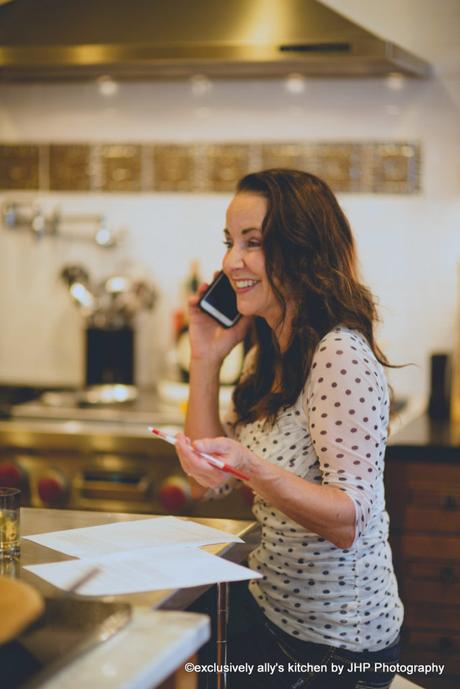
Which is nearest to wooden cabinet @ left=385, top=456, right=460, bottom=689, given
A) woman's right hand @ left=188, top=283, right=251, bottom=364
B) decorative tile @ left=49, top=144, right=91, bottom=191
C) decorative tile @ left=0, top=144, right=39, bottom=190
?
woman's right hand @ left=188, top=283, right=251, bottom=364

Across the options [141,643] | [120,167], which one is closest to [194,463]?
[141,643]

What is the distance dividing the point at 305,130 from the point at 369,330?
1.71m

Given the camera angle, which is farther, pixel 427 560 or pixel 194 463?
pixel 427 560

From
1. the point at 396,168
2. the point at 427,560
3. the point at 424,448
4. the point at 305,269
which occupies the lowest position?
the point at 427,560

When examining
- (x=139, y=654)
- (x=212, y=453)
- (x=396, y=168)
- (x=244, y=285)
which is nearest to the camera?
(x=139, y=654)

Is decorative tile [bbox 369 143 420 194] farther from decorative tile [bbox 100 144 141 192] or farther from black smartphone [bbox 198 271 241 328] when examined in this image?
black smartphone [bbox 198 271 241 328]

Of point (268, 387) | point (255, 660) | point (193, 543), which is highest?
point (268, 387)

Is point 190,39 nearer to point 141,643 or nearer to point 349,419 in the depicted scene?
point 349,419

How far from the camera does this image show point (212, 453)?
1429mm

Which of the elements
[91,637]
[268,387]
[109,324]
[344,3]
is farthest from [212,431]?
[344,3]

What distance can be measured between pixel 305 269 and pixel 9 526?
66 centimetres

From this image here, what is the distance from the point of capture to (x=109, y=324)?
11.1ft

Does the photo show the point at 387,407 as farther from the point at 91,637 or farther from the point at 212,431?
the point at 91,637

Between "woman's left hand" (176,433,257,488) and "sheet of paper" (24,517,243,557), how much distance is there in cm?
11
